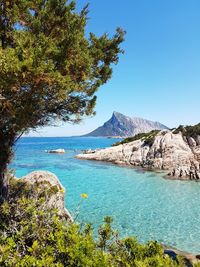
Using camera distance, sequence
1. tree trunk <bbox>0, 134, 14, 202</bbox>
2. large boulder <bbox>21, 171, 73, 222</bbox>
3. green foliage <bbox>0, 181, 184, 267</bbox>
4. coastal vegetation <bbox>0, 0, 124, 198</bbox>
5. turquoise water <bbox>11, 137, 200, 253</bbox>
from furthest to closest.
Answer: turquoise water <bbox>11, 137, 200, 253</bbox> → large boulder <bbox>21, 171, 73, 222</bbox> → tree trunk <bbox>0, 134, 14, 202</bbox> → coastal vegetation <bbox>0, 0, 124, 198</bbox> → green foliage <bbox>0, 181, 184, 267</bbox>

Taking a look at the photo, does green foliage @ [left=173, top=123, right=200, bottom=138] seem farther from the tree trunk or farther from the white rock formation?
the tree trunk

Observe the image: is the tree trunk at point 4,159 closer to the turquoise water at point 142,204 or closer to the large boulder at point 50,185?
the turquoise water at point 142,204

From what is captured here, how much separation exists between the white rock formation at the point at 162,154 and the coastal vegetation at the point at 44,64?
→ 26775 mm

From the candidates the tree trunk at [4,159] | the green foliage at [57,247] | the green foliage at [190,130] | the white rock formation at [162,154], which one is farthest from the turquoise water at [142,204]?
the green foliage at [190,130]

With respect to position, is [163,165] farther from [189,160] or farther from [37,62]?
[37,62]

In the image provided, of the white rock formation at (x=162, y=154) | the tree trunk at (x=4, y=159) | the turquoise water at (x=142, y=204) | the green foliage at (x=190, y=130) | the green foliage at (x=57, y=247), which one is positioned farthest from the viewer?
the green foliage at (x=190, y=130)

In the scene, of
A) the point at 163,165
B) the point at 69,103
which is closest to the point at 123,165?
the point at 163,165

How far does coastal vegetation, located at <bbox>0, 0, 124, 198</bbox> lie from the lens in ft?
24.5

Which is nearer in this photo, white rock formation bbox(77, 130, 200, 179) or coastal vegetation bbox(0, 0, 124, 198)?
coastal vegetation bbox(0, 0, 124, 198)

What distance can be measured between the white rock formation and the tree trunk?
28049 mm

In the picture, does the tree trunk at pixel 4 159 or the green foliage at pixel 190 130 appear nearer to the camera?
the tree trunk at pixel 4 159

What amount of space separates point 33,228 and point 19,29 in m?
6.97

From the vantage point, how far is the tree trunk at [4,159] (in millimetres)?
A: 10656

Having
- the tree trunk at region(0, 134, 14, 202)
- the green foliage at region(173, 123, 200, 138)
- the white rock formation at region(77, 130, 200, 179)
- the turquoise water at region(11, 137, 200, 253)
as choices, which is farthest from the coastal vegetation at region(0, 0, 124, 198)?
the green foliage at region(173, 123, 200, 138)
